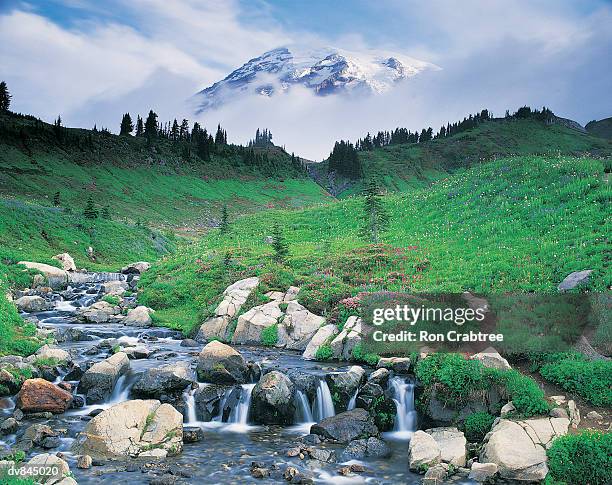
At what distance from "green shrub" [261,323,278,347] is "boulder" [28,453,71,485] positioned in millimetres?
13802

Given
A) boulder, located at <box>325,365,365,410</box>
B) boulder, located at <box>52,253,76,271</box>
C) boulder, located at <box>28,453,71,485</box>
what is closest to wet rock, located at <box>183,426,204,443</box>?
boulder, located at <box>28,453,71,485</box>

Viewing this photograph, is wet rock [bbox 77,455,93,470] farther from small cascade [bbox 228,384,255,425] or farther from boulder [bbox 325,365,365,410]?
boulder [bbox 325,365,365,410]

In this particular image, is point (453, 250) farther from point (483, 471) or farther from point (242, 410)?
point (483, 471)

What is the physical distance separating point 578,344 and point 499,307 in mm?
4064

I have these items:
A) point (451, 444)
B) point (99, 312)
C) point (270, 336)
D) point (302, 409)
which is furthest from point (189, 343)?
point (451, 444)

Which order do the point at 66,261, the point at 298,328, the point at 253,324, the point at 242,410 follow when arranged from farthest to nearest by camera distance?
the point at 66,261
the point at 253,324
the point at 298,328
the point at 242,410

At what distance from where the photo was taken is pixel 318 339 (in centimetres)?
2345

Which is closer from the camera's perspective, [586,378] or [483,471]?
[483,471]

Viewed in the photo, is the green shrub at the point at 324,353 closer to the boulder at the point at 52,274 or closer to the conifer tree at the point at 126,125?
the boulder at the point at 52,274

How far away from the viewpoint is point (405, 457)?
46.9ft

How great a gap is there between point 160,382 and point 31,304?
20.3 m

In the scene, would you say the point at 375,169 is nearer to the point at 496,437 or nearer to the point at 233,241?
the point at 233,241

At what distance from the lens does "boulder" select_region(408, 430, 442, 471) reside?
43.7 feet

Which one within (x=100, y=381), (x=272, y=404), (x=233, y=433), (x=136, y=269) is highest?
(x=136, y=269)
